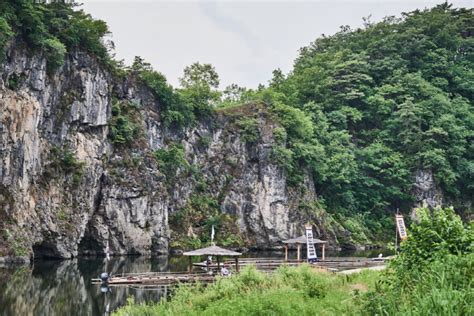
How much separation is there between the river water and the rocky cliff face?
381 cm

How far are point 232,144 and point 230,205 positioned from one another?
634cm

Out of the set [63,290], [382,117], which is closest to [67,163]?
[63,290]

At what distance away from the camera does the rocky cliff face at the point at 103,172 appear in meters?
32.9

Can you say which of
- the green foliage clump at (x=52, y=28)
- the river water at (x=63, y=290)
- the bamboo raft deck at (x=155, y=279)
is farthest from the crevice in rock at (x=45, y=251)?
the green foliage clump at (x=52, y=28)

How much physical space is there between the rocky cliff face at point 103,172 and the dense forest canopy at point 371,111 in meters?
1.96

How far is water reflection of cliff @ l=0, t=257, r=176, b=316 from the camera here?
17.2m

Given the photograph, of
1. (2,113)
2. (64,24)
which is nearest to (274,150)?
(64,24)

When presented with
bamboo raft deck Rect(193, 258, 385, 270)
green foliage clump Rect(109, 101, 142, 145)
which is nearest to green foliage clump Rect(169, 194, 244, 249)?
green foliage clump Rect(109, 101, 142, 145)

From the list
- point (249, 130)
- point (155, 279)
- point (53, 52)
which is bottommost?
point (155, 279)

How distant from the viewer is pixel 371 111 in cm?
6259

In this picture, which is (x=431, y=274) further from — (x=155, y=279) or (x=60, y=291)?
(x=155, y=279)

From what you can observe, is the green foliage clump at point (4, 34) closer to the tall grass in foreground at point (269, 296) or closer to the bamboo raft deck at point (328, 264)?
the bamboo raft deck at point (328, 264)

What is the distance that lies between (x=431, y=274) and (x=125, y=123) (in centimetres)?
3743

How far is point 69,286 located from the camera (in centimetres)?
2264
